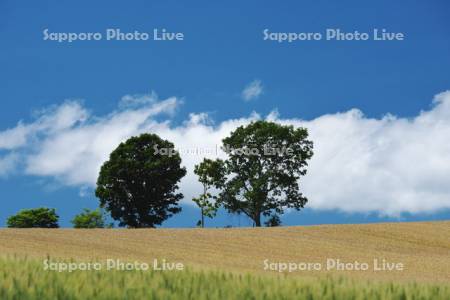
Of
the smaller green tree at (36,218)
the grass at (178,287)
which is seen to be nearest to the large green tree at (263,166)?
the smaller green tree at (36,218)

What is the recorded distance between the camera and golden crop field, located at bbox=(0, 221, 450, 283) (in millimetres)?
20048

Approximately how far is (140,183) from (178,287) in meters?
45.9

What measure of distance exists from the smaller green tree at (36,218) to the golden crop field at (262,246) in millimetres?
29216

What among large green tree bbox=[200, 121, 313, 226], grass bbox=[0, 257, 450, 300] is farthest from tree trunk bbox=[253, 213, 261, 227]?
grass bbox=[0, 257, 450, 300]

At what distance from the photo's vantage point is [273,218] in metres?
51.7

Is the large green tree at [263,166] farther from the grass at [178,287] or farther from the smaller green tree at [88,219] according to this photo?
the grass at [178,287]

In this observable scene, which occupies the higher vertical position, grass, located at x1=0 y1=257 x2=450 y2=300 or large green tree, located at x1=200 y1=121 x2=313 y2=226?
large green tree, located at x1=200 y1=121 x2=313 y2=226

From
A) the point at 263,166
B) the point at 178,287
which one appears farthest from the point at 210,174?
the point at 178,287

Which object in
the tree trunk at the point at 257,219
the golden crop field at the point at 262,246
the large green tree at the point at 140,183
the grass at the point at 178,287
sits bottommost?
the grass at the point at 178,287

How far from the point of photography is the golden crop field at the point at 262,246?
65.8ft

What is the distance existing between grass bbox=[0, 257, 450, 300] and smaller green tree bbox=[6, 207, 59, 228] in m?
50.4

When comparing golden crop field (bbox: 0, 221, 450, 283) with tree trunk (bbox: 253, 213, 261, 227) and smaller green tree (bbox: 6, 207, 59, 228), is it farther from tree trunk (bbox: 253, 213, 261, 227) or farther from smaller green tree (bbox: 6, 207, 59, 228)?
smaller green tree (bbox: 6, 207, 59, 228)

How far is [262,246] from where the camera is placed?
27.3 m

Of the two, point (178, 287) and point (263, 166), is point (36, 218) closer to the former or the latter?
point (263, 166)
